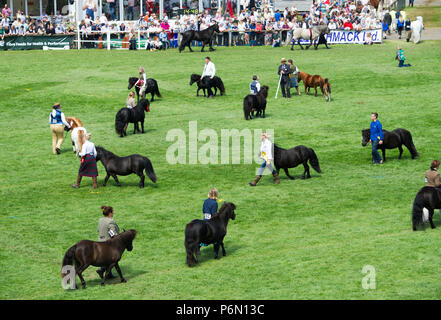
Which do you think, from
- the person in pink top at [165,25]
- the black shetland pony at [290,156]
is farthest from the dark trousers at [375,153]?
the person in pink top at [165,25]

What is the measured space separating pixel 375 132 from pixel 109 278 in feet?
43.0

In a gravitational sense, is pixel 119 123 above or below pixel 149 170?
above

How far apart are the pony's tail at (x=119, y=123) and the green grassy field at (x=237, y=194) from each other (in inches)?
24.8

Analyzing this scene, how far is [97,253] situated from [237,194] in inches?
323

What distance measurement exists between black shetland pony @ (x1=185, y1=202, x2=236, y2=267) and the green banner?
40.9 m

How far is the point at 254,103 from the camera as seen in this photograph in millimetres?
31469

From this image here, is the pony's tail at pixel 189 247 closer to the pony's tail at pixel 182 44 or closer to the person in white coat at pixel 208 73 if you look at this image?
the person in white coat at pixel 208 73

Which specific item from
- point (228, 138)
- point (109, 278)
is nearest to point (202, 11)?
point (228, 138)

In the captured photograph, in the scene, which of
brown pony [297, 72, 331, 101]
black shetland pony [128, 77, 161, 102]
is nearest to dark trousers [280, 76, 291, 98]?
brown pony [297, 72, 331, 101]

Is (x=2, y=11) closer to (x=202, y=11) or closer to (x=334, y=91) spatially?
(x=202, y=11)

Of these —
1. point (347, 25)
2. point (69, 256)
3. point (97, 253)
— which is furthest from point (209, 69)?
point (69, 256)

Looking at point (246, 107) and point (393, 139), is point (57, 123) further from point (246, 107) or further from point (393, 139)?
point (393, 139)

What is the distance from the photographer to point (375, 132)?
82.6 ft

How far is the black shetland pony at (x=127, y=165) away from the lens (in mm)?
22578
